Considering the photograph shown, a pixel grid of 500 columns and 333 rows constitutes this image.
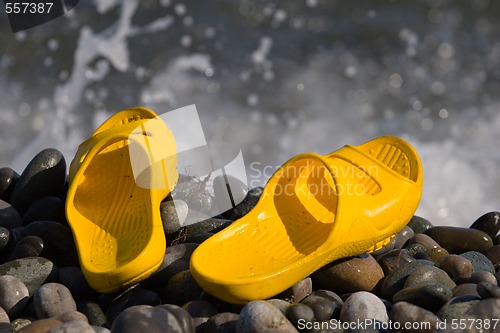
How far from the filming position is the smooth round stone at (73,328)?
1.68 m

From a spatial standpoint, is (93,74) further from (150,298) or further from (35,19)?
(150,298)

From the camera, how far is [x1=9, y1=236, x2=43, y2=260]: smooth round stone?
2285mm

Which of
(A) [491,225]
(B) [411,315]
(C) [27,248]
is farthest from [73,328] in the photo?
(A) [491,225]

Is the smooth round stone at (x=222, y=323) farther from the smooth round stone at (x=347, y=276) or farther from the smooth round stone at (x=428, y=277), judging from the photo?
the smooth round stone at (x=428, y=277)

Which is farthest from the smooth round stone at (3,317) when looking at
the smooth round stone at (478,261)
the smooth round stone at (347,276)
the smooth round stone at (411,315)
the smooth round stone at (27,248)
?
the smooth round stone at (478,261)

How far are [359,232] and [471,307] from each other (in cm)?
43

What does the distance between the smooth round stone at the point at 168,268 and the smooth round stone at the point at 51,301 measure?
0.90ft

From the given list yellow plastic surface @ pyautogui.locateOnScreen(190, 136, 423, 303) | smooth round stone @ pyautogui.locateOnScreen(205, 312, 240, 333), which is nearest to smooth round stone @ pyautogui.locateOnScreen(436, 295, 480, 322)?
yellow plastic surface @ pyautogui.locateOnScreen(190, 136, 423, 303)

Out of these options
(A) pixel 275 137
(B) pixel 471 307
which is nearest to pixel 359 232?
(B) pixel 471 307

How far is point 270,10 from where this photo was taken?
598 cm

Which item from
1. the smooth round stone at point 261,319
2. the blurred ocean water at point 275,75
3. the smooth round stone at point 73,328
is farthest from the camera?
the blurred ocean water at point 275,75

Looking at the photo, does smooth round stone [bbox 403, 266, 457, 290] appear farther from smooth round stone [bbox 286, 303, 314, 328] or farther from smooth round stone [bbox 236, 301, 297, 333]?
smooth round stone [bbox 236, 301, 297, 333]

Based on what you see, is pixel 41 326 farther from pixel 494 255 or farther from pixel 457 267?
pixel 494 255

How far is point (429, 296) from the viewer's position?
6.41 feet
